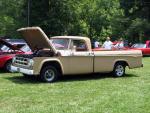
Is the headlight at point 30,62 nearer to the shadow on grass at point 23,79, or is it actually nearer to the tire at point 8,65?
the shadow on grass at point 23,79

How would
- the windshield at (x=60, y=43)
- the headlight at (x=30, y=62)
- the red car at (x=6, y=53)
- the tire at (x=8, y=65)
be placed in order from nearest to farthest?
1. the headlight at (x=30, y=62)
2. the windshield at (x=60, y=43)
3. the red car at (x=6, y=53)
4. the tire at (x=8, y=65)

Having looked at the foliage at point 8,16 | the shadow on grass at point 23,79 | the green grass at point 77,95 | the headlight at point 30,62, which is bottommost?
the green grass at point 77,95

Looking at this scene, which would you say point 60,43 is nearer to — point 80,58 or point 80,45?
point 80,45

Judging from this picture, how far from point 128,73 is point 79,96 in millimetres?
6933

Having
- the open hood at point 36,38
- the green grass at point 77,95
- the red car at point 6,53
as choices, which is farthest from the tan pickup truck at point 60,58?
the red car at point 6,53

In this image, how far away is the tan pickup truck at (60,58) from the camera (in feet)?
48.0

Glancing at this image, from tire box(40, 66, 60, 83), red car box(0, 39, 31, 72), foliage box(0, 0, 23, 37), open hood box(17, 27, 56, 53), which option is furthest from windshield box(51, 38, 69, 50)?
foliage box(0, 0, 23, 37)

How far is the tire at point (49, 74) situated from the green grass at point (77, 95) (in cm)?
34

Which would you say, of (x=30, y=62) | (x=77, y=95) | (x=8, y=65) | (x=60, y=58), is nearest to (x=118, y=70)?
(x=60, y=58)

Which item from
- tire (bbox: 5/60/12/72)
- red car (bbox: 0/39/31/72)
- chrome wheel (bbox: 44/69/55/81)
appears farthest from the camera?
tire (bbox: 5/60/12/72)

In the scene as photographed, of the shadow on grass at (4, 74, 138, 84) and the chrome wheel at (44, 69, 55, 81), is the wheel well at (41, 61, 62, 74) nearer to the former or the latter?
the chrome wheel at (44, 69, 55, 81)

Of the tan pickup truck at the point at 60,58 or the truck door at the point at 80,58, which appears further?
the truck door at the point at 80,58

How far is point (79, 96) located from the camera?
11.6 meters

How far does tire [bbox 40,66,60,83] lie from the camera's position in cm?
1475
